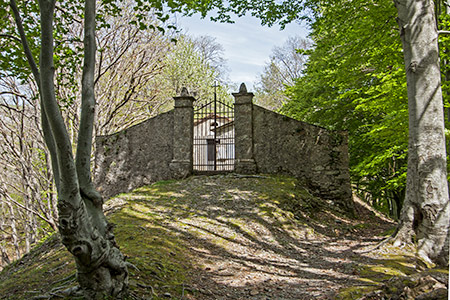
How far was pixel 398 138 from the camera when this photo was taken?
7.90m

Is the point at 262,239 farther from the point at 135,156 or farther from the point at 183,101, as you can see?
the point at 135,156

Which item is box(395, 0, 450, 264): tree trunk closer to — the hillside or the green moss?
the hillside

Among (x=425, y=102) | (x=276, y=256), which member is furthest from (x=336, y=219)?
(x=425, y=102)

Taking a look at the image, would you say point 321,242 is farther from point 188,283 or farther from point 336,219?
point 188,283

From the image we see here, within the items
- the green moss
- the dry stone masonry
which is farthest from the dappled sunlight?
the dry stone masonry

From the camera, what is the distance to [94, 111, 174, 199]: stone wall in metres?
11.7

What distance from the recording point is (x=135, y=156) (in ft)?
38.8

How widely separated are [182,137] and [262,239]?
5734mm

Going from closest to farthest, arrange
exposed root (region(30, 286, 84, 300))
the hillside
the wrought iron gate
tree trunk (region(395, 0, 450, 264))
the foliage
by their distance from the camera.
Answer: exposed root (region(30, 286, 84, 300)), the hillside, tree trunk (region(395, 0, 450, 264)), the foliage, the wrought iron gate

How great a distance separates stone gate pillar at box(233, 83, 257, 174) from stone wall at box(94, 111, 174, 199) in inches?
94.3

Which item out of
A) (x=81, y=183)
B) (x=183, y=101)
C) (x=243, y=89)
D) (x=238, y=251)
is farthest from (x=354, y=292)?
(x=183, y=101)

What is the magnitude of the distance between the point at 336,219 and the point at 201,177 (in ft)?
14.9

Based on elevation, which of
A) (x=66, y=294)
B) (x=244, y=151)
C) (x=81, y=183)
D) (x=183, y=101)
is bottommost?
(x=66, y=294)

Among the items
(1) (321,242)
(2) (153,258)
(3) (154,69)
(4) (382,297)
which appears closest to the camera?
(4) (382,297)
